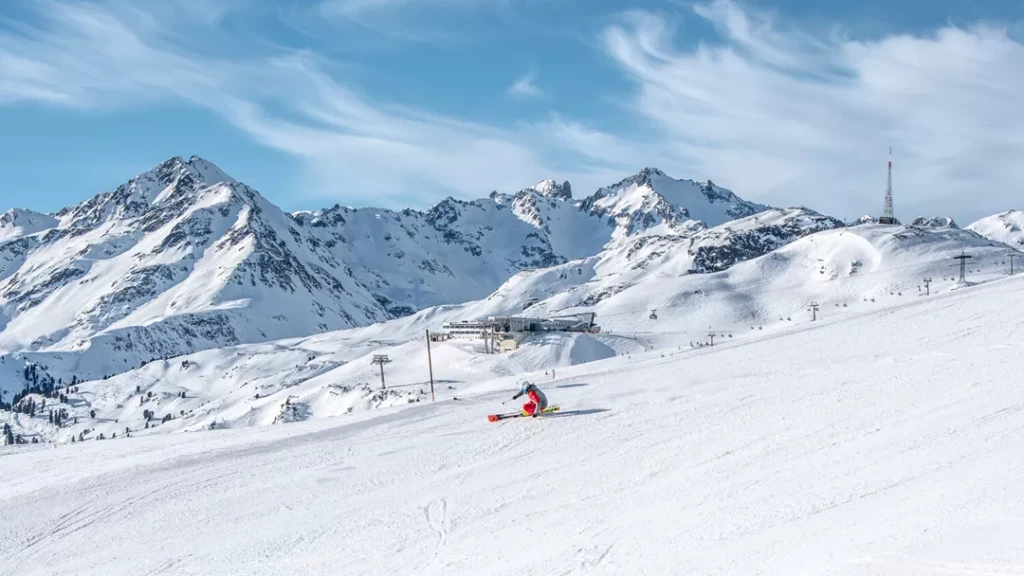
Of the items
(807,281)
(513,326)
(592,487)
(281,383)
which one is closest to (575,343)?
(513,326)

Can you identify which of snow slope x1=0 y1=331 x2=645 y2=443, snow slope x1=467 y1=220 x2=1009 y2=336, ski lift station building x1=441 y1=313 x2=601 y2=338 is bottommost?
snow slope x1=0 y1=331 x2=645 y2=443

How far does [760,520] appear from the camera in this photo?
57.2 ft

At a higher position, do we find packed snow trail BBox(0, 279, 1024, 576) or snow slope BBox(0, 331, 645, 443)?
packed snow trail BBox(0, 279, 1024, 576)

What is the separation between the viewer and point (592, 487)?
21125 millimetres

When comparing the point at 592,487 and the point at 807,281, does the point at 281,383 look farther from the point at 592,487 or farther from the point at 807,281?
the point at 592,487

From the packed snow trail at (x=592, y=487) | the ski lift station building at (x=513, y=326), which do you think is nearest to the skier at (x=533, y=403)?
the packed snow trail at (x=592, y=487)

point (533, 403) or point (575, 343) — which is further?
point (575, 343)

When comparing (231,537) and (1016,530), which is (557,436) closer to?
(231,537)

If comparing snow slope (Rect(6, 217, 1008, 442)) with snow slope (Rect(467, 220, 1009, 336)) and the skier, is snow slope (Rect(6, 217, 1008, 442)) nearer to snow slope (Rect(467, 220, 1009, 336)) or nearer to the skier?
snow slope (Rect(467, 220, 1009, 336))

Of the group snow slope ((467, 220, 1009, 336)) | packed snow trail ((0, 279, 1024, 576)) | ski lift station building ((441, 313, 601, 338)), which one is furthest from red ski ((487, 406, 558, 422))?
snow slope ((467, 220, 1009, 336))

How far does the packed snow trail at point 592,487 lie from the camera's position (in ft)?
53.3

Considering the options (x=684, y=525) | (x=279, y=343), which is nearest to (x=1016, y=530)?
(x=684, y=525)

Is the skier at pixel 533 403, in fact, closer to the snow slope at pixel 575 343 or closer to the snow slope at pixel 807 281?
the snow slope at pixel 575 343

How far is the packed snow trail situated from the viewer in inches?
640
